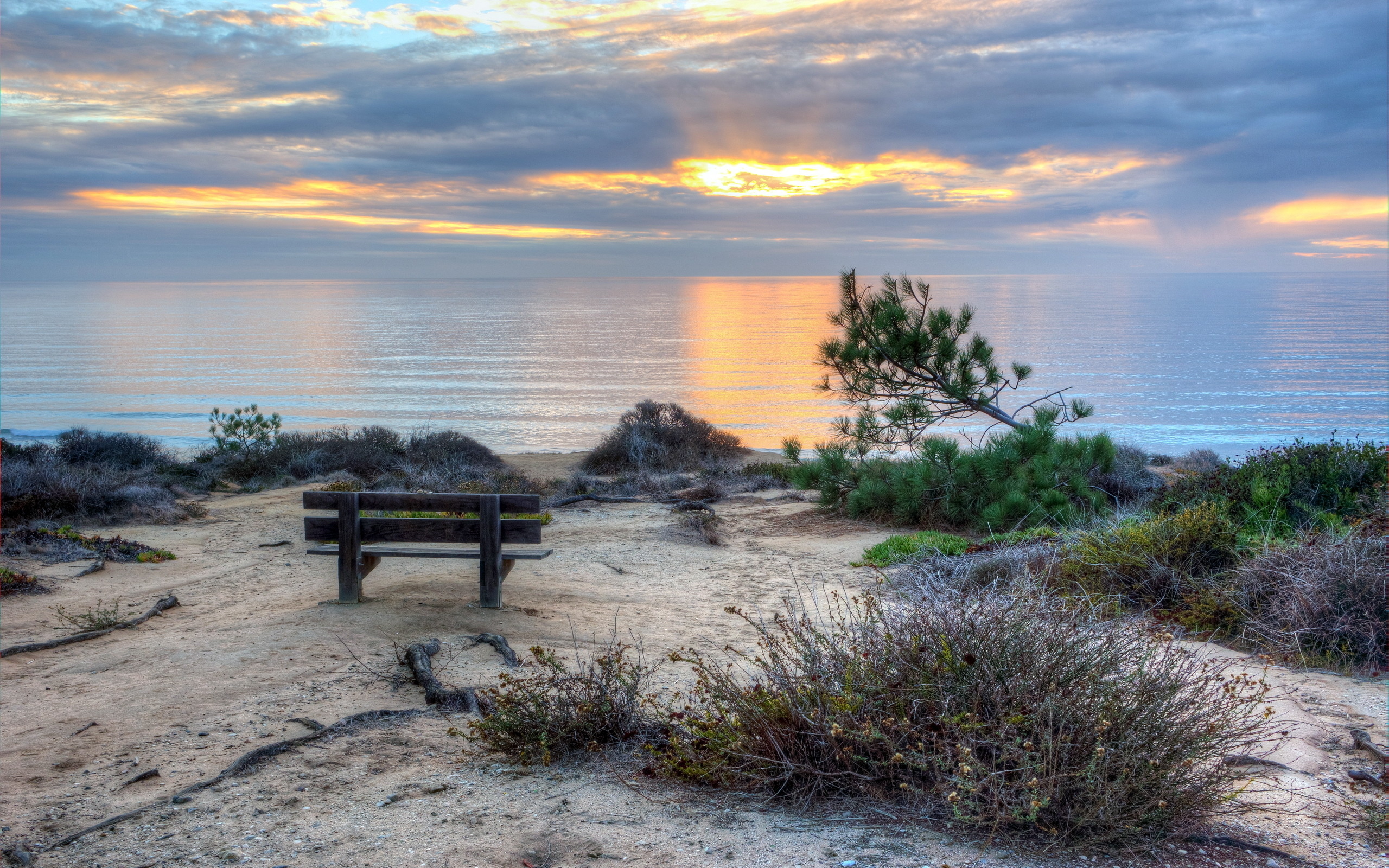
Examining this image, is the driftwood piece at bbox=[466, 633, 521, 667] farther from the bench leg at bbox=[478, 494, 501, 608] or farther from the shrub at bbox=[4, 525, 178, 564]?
the shrub at bbox=[4, 525, 178, 564]

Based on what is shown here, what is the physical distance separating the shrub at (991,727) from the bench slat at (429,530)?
3.71 metres

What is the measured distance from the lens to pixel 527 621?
720 cm

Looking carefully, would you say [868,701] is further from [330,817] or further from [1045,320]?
[1045,320]

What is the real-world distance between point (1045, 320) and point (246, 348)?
67.2 metres

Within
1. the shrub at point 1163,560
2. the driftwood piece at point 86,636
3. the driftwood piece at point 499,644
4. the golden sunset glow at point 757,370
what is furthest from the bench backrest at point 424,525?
the golden sunset glow at point 757,370

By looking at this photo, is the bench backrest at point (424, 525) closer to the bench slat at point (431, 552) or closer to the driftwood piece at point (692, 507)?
the bench slat at point (431, 552)

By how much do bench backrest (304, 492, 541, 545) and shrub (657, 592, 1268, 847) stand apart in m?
3.71

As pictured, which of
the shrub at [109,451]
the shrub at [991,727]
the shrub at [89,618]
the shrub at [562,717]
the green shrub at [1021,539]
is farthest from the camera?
the shrub at [109,451]

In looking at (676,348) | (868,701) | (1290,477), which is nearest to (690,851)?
(868,701)

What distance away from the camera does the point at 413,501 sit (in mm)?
7340

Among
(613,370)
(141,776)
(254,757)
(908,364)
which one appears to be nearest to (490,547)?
(254,757)

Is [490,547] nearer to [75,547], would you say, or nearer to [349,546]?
[349,546]

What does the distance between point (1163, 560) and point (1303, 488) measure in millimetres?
2320

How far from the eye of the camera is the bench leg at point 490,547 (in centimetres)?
735
